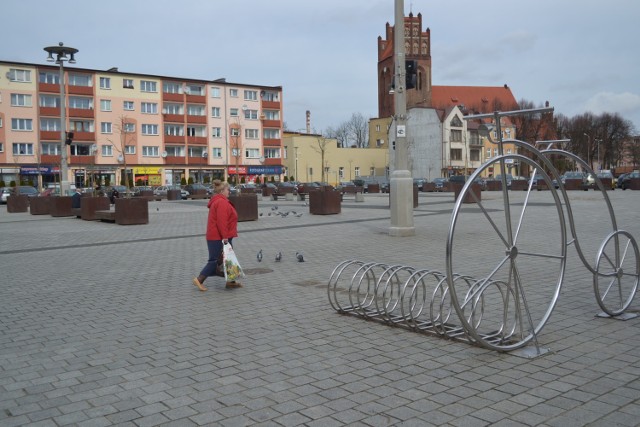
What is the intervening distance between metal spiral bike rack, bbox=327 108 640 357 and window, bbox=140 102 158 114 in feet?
233

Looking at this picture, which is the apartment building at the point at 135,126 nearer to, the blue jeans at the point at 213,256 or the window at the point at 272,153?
the window at the point at 272,153

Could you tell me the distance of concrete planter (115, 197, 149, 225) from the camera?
2141cm

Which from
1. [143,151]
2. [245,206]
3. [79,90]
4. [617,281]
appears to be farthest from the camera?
[143,151]

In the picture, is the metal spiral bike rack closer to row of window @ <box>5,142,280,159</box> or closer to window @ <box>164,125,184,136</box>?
row of window @ <box>5,142,280,159</box>

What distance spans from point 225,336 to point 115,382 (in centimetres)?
153

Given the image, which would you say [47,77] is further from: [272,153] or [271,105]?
[272,153]

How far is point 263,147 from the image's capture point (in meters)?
90.1

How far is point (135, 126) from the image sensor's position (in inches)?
2992

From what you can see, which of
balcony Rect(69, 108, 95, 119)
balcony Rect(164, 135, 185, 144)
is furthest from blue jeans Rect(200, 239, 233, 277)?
balcony Rect(164, 135, 185, 144)

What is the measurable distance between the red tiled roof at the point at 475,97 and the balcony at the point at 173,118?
51.7 m

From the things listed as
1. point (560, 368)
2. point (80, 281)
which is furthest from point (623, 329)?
point (80, 281)

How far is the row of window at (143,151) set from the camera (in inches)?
2672

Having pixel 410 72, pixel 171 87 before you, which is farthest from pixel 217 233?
pixel 171 87

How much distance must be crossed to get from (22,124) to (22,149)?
292 cm
